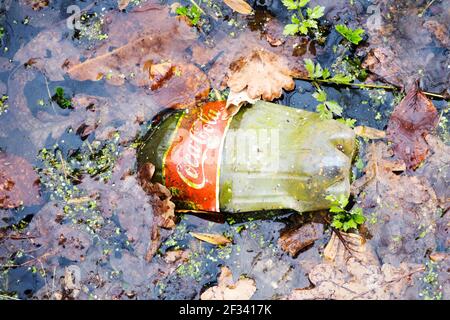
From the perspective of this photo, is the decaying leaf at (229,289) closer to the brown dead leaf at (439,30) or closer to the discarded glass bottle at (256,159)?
the discarded glass bottle at (256,159)

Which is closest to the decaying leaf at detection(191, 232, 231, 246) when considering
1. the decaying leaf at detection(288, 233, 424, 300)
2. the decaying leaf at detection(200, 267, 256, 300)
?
the decaying leaf at detection(200, 267, 256, 300)

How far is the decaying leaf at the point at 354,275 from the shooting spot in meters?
2.83

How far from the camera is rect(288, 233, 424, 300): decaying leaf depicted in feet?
9.29

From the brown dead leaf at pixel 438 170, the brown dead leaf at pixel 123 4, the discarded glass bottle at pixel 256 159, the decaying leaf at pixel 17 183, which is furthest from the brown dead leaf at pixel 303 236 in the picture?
the brown dead leaf at pixel 123 4

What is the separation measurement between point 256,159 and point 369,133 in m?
0.82

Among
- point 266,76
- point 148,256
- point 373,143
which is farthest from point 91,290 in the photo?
point 373,143

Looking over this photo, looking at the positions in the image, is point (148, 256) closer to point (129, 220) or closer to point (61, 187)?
point (129, 220)

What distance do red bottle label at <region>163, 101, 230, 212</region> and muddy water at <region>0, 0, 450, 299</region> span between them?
1.00 ft

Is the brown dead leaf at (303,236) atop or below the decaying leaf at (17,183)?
below

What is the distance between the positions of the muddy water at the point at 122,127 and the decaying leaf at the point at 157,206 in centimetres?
4
